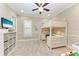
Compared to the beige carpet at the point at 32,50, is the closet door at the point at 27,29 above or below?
above

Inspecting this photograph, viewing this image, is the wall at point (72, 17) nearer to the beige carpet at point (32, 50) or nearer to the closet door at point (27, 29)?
Answer: the beige carpet at point (32, 50)

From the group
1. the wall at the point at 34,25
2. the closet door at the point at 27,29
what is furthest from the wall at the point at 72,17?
the closet door at the point at 27,29

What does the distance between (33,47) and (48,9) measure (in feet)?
4.42

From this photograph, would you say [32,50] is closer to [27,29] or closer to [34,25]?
[27,29]

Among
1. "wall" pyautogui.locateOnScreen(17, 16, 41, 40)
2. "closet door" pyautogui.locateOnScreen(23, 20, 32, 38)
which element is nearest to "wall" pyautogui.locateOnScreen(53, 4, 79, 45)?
"wall" pyautogui.locateOnScreen(17, 16, 41, 40)

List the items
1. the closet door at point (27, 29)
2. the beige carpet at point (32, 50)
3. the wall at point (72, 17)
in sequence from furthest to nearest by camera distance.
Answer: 1. the wall at point (72, 17)
2. the closet door at point (27, 29)
3. the beige carpet at point (32, 50)

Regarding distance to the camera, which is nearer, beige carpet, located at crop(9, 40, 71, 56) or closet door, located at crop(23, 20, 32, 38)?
beige carpet, located at crop(9, 40, 71, 56)

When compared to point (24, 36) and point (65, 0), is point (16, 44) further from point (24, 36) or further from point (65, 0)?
point (65, 0)

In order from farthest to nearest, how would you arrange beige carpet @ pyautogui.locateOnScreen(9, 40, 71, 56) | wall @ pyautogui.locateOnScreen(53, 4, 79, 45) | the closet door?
1. wall @ pyautogui.locateOnScreen(53, 4, 79, 45)
2. the closet door
3. beige carpet @ pyautogui.locateOnScreen(9, 40, 71, 56)

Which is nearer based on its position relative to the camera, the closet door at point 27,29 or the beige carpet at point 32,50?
the beige carpet at point 32,50

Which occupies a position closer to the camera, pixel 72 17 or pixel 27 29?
pixel 27 29

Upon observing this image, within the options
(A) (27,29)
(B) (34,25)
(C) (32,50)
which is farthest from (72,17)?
(C) (32,50)

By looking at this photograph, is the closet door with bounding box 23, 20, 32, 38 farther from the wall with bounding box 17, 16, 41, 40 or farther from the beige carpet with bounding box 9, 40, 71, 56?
the beige carpet with bounding box 9, 40, 71, 56

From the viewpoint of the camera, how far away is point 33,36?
2.30 metres
